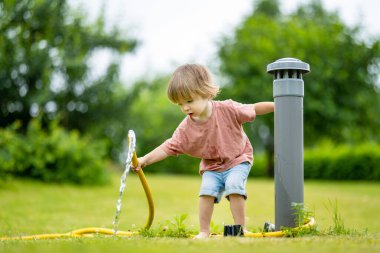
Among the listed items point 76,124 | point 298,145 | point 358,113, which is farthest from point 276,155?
point 358,113

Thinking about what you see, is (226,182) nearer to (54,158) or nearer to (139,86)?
(54,158)

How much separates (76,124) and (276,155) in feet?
38.6

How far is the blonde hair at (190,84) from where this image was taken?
13.9ft

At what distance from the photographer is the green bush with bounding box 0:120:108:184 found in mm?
12094

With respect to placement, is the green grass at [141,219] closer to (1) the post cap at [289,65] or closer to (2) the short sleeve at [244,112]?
(2) the short sleeve at [244,112]

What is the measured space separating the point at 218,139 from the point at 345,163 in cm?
1927

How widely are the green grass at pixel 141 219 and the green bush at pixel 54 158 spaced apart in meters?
0.39

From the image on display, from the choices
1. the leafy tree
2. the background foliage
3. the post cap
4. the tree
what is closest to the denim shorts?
the post cap

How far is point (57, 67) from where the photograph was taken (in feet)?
45.4

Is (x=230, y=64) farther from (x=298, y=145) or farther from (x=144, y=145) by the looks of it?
(x=298, y=145)

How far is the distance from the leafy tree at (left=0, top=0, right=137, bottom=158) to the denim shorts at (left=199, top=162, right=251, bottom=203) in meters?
9.05

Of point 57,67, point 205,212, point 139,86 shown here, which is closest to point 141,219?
point 205,212

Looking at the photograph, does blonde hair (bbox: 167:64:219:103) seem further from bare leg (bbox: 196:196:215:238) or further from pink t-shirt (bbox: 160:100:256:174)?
bare leg (bbox: 196:196:215:238)

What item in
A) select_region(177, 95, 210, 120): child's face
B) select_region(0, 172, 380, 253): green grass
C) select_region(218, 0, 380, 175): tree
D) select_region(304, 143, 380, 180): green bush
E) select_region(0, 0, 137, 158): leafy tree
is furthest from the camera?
select_region(218, 0, 380, 175): tree
